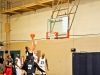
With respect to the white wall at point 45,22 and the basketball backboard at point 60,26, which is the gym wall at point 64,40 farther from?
the basketball backboard at point 60,26

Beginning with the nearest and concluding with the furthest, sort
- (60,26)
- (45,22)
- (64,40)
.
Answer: (60,26)
(64,40)
(45,22)

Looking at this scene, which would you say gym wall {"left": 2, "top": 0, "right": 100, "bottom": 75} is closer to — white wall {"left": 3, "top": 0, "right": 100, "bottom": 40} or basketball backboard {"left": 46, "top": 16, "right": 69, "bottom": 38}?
white wall {"left": 3, "top": 0, "right": 100, "bottom": 40}

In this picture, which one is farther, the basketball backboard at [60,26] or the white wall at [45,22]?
the white wall at [45,22]

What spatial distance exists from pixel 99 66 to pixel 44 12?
21.8 feet

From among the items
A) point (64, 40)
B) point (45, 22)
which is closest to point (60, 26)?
point (64, 40)

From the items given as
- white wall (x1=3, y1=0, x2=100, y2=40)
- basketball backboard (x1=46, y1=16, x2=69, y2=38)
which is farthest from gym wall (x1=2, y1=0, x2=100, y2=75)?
basketball backboard (x1=46, y1=16, x2=69, y2=38)

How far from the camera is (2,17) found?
19.9m

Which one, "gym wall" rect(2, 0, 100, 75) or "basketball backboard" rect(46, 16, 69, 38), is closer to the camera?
"basketball backboard" rect(46, 16, 69, 38)

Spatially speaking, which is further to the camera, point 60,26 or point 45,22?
point 45,22

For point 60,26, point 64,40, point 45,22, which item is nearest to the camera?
point 60,26

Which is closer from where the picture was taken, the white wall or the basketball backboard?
the basketball backboard

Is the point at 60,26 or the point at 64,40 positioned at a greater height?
the point at 60,26

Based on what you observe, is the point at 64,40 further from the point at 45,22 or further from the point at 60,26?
the point at 60,26

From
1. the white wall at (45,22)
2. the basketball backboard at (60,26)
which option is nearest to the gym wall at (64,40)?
the white wall at (45,22)
